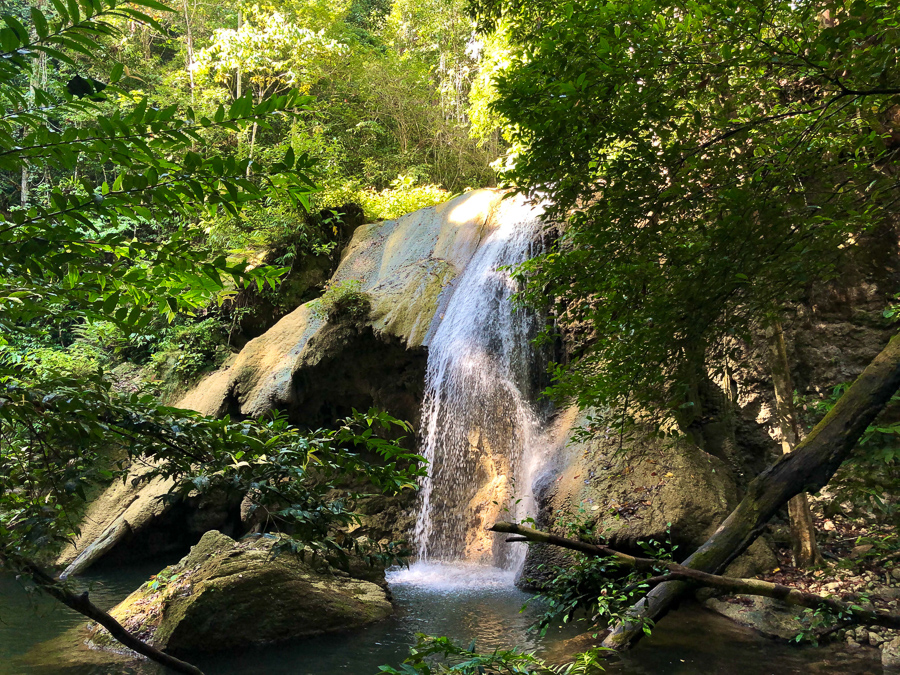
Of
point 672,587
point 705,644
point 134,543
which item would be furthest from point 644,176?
point 134,543

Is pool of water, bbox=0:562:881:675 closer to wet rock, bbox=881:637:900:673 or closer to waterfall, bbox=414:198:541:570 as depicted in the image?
wet rock, bbox=881:637:900:673

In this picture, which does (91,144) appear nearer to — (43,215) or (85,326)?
(43,215)

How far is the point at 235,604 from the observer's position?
19.1ft

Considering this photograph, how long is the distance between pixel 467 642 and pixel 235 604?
2.32m

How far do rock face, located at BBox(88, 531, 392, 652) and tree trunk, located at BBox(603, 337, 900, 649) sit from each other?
364 cm

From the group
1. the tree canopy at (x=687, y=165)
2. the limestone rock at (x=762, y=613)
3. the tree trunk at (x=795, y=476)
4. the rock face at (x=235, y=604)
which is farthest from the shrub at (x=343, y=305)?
the tree trunk at (x=795, y=476)

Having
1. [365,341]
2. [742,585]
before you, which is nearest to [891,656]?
[742,585]

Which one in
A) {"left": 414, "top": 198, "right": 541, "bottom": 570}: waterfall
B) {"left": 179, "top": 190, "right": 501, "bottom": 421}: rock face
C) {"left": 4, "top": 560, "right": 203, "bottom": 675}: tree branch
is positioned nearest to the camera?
{"left": 4, "top": 560, "right": 203, "bottom": 675}: tree branch

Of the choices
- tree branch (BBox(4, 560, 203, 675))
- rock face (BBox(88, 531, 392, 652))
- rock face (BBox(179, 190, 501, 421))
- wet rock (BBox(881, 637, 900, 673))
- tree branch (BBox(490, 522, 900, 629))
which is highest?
rock face (BBox(179, 190, 501, 421))

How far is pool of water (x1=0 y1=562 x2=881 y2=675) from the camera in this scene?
5055 millimetres

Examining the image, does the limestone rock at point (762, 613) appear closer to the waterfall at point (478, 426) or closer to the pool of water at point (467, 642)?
the pool of water at point (467, 642)

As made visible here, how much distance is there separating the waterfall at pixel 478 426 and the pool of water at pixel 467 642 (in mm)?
2380

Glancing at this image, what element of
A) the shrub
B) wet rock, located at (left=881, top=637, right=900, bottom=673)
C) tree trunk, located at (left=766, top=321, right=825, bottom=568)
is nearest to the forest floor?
wet rock, located at (left=881, top=637, right=900, bottom=673)

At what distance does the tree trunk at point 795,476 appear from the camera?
2.88 metres
